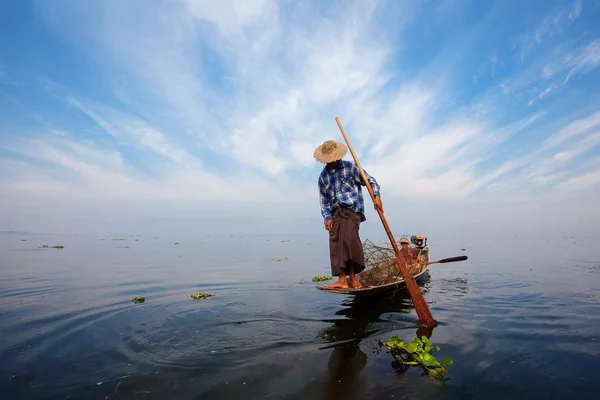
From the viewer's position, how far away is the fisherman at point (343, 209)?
6324 millimetres

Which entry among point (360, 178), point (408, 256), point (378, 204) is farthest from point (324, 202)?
point (408, 256)

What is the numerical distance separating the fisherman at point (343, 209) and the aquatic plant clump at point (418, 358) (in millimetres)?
2417

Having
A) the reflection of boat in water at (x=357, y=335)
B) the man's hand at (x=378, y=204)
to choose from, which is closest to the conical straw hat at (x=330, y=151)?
the man's hand at (x=378, y=204)

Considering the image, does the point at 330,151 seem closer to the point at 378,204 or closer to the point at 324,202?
the point at 324,202

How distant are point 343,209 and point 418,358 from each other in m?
3.36

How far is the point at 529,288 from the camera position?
10.3 m

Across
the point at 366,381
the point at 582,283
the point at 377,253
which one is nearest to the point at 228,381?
the point at 366,381

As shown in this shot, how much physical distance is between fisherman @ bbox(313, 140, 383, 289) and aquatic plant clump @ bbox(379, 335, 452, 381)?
2.42 metres

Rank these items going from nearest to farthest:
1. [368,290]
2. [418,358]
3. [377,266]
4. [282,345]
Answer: [418,358], [282,345], [368,290], [377,266]

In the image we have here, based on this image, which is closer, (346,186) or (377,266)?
(346,186)

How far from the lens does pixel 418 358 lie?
3.64 meters

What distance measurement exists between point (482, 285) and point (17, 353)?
12990 millimetres

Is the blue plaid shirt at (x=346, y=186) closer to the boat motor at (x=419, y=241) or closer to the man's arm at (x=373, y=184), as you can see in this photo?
the man's arm at (x=373, y=184)

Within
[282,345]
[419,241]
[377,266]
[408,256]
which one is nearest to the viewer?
[282,345]
